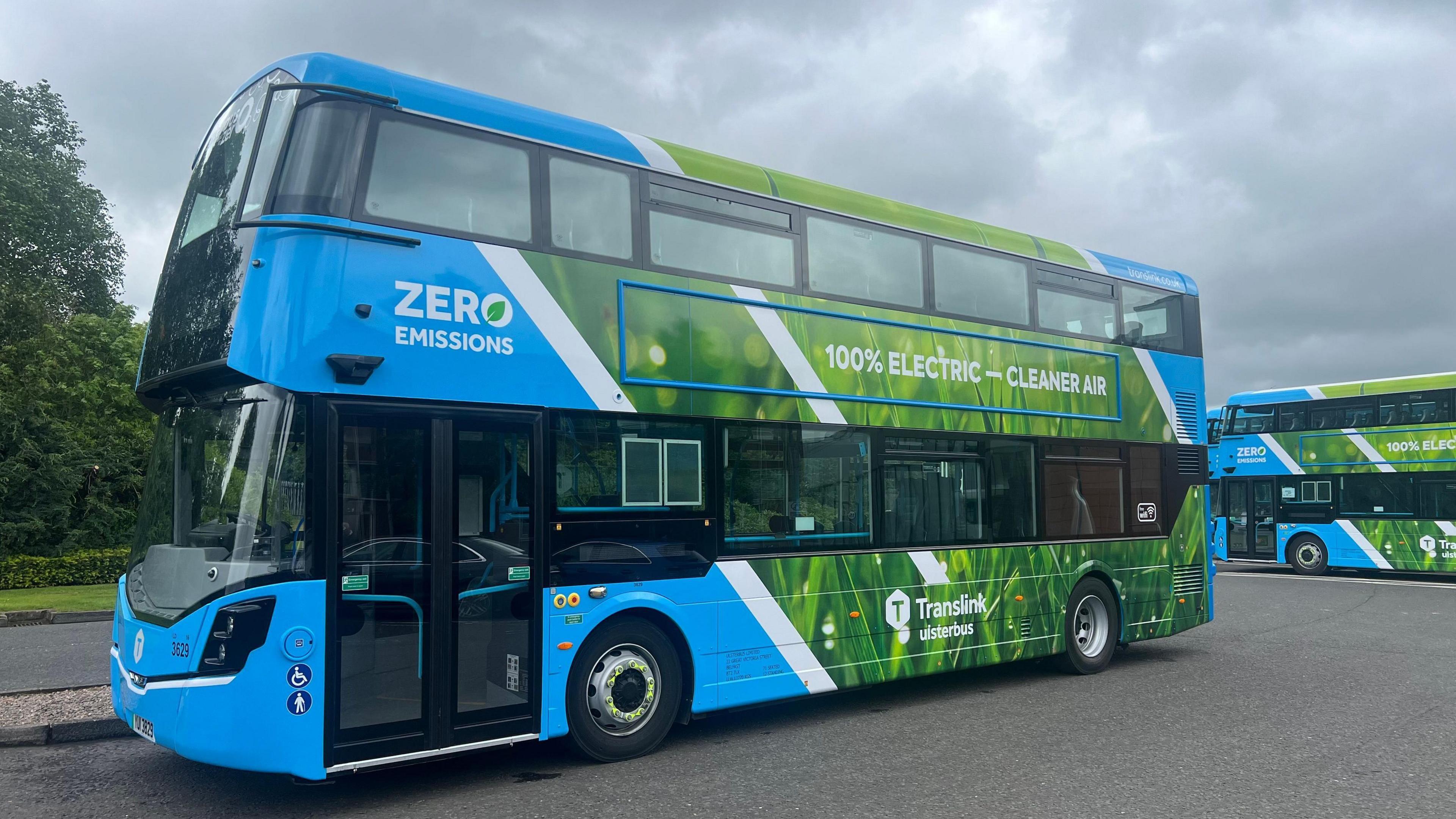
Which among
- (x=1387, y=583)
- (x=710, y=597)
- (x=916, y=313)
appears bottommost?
(x=1387, y=583)

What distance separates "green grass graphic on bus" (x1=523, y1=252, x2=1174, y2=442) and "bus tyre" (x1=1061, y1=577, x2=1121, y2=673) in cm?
164

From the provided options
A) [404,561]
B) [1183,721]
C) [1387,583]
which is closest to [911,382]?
[1183,721]

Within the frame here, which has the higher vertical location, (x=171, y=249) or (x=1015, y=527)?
(x=171, y=249)

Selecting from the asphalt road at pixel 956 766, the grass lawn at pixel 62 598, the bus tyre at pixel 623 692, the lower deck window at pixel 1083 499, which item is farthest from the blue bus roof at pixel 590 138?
the grass lawn at pixel 62 598

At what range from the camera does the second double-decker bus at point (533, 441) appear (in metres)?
5.53

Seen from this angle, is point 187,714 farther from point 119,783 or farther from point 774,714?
point 774,714

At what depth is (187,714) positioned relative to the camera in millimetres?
5316

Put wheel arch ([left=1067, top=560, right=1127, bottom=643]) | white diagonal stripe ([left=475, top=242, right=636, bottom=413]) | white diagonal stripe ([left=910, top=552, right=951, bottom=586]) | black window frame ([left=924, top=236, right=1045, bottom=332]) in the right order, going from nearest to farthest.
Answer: white diagonal stripe ([left=475, top=242, right=636, bottom=413]) → white diagonal stripe ([left=910, top=552, right=951, bottom=586]) → black window frame ([left=924, top=236, right=1045, bottom=332]) → wheel arch ([left=1067, top=560, right=1127, bottom=643])

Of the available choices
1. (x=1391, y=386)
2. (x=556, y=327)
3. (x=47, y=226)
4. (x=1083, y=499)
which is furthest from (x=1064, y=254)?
(x=47, y=226)

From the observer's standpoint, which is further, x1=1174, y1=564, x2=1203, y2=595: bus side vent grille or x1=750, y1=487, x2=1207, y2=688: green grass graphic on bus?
x1=1174, y1=564, x2=1203, y2=595: bus side vent grille

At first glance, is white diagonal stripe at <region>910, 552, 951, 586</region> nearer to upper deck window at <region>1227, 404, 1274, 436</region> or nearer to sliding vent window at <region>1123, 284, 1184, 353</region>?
sliding vent window at <region>1123, 284, 1184, 353</region>

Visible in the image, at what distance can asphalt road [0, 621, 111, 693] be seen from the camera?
30.6 feet

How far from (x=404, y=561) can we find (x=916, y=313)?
499 centimetres

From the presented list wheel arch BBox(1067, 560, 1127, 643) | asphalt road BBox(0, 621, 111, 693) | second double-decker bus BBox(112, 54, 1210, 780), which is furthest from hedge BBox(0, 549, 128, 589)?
wheel arch BBox(1067, 560, 1127, 643)
